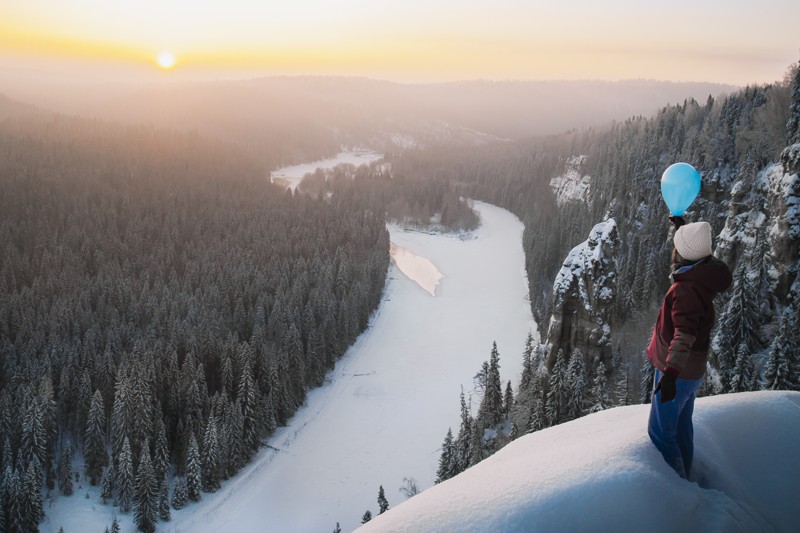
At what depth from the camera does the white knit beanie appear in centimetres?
637

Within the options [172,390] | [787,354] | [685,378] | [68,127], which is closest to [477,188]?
[68,127]

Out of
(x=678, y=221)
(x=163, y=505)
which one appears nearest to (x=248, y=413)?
(x=163, y=505)

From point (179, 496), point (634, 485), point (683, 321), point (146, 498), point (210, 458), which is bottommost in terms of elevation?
point (179, 496)

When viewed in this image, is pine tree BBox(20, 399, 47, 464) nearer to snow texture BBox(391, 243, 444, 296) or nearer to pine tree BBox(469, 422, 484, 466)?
pine tree BBox(469, 422, 484, 466)

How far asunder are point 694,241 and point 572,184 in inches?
5226

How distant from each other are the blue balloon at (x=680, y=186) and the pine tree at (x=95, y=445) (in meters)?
45.5

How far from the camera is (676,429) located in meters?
5.86

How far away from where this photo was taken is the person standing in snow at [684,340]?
588 centimetres

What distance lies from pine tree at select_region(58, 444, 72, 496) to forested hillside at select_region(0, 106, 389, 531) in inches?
3.5

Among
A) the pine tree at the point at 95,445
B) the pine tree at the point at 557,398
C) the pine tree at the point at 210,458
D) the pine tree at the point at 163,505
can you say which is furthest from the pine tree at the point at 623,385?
the pine tree at the point at 95,445

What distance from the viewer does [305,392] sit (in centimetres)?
5619

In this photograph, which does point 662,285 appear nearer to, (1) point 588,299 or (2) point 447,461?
(1) point 588,299

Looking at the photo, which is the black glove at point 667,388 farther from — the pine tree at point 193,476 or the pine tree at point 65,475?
the pine tree at point 65,475

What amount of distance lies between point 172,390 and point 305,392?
13870 mm
